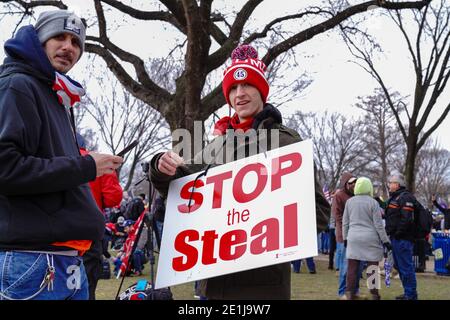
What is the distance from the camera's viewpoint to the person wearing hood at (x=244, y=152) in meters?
2.27

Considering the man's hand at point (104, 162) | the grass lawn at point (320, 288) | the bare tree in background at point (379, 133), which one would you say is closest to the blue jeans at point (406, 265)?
the grass lawn at point (320, 288)

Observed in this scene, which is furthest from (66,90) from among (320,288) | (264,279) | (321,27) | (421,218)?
(321,27)

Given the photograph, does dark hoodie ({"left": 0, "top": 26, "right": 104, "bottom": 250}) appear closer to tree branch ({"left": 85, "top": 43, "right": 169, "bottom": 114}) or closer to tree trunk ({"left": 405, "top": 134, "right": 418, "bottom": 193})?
tree branch ({"left": 85, "top": 43, "right": 169, "bottom": 114})

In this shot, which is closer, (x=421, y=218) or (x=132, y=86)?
(x=421, y=218)

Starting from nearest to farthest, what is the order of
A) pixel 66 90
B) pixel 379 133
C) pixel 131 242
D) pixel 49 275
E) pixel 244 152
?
pixel 49 275
pixel 66 90
pixel 244 152
pixel 131 242
pixel 379 133

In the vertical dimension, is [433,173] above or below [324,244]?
above

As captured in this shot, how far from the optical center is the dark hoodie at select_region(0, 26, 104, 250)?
1.87m

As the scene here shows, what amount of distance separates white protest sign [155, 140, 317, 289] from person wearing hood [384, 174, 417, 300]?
6854 mm

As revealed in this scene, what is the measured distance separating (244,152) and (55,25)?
3.57 feet

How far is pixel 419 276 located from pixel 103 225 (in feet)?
37.7

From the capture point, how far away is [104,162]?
2107 mm

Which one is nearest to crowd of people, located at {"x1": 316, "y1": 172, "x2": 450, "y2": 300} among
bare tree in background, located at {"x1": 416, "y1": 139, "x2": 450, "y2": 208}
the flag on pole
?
the flag on pole

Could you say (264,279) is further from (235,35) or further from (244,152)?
(235,35)

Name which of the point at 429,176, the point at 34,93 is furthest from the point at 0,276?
the point at 429,176
